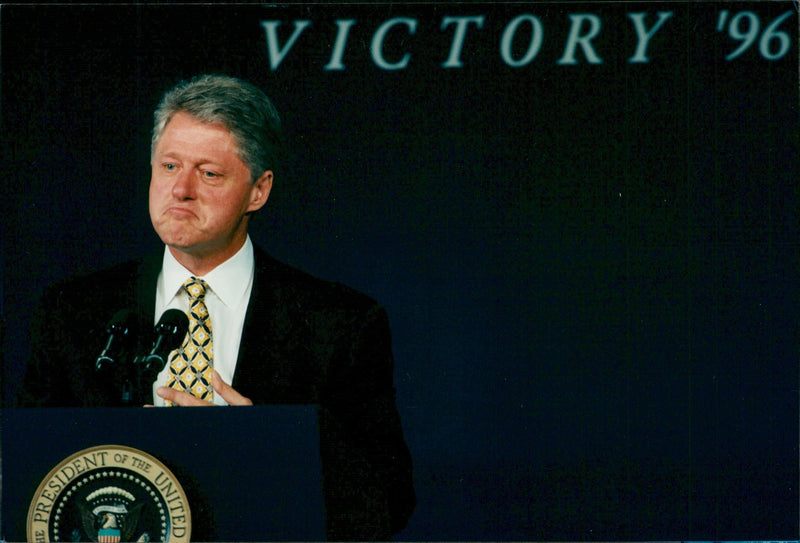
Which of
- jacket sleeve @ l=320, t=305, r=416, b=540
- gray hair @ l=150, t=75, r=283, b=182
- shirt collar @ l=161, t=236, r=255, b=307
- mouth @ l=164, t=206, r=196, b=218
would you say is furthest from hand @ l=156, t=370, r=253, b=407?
gray hair @ l=150, t=75, r=283, b=182

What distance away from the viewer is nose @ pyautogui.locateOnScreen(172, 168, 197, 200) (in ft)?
9.70

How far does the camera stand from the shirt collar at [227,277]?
2.95 metres

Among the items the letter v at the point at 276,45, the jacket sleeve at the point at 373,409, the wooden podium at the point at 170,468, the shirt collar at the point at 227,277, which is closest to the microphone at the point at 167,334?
the wooden podium at the point at 170,468

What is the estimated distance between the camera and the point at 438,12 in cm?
360

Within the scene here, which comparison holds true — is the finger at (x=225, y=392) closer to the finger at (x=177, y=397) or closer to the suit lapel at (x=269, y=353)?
the finger at (x=177, y=397)

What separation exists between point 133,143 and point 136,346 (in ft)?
5.75

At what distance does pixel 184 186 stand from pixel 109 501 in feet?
4.06

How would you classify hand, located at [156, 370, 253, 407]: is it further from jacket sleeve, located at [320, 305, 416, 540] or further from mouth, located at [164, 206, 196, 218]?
mouth, located at [164, 206, 196, 218]

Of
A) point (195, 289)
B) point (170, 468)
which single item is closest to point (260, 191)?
point (195, 289)

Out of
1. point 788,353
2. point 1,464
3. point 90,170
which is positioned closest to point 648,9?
point 788,353

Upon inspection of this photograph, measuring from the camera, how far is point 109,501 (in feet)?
6.42

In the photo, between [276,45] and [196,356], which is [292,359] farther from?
[276,45]

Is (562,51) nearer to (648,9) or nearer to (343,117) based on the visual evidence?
(648,9)

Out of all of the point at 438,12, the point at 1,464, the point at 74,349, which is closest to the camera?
the point at 1,464
